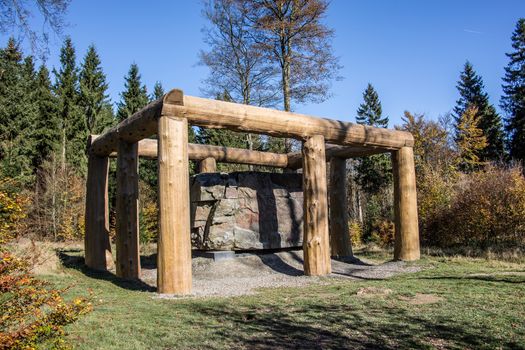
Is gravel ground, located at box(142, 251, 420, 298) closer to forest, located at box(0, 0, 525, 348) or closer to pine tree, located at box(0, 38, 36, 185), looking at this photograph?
forest, located at box(0, 0, 525, 348)

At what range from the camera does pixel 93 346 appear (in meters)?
3.99

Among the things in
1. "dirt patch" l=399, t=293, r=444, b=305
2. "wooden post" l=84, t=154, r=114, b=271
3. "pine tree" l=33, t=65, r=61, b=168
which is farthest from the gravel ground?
"pine tree" l=33, t=65, r=61, b=168

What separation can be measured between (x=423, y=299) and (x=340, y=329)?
212cm

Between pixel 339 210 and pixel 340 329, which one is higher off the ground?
pixel 339 210

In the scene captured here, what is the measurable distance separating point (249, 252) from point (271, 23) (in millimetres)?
8603

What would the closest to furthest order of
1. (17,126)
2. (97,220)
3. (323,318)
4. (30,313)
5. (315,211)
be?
(30,313) → (323,318) → (315,211) → (97,220) → (17,126)

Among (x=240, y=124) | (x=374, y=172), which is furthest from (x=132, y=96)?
(x=240, y=124)

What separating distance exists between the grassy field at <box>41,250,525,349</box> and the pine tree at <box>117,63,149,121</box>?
22175 mm

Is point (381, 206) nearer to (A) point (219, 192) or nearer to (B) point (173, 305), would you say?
(A) point (219, 192)

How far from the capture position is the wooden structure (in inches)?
275

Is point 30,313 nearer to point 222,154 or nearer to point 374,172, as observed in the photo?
point 222,154

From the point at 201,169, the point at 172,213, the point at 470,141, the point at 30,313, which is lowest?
the point at 30,313

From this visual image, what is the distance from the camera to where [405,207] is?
11211mm

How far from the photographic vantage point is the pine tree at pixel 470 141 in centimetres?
2808
